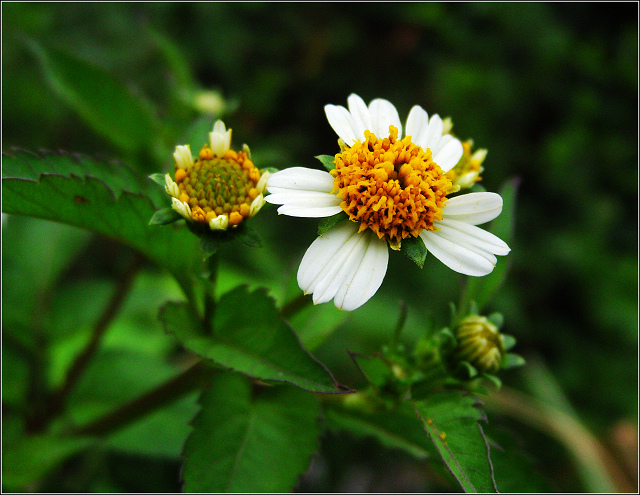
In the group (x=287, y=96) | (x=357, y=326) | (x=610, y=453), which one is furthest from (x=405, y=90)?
(x=610, y=453)

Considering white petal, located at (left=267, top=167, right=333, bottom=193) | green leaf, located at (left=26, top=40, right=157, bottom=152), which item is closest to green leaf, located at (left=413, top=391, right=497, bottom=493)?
white petal, located at (left=267, top=167, right=333, bottom=193)

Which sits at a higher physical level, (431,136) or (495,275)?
(431,136)

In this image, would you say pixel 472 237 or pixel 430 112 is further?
pixel 430 112

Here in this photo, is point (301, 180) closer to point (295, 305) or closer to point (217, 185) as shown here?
point (217, 185)

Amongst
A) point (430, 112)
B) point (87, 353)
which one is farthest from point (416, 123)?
point (430, 112)

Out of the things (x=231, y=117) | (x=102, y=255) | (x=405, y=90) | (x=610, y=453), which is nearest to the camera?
(x=610, y=453)

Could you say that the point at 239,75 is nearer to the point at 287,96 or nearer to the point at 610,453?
the point at 287,96

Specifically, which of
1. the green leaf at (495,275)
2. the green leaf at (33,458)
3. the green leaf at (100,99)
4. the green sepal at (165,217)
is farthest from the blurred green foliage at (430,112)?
the green sepal at (165,217)
